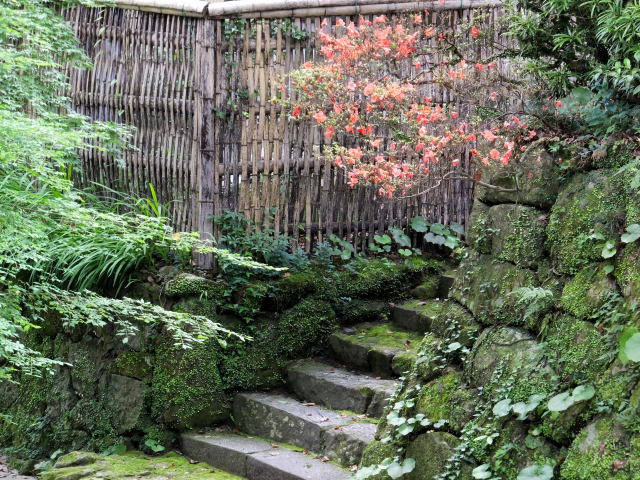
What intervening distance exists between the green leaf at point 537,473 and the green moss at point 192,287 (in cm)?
297

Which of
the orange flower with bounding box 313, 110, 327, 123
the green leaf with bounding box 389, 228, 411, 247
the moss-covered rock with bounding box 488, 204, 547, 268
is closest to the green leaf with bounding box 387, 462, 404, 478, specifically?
the moss-covered rock with bounding box 488, 204, 547, 268

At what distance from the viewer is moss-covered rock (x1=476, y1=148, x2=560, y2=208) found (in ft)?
11.6

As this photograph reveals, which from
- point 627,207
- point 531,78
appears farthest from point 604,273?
point 531,78

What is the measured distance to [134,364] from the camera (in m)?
5.43

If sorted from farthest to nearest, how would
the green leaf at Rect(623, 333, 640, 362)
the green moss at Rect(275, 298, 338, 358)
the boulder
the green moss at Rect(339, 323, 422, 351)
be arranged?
Result: the green moss at Rect(275, 298, 338, 358) → the boulder → the green moss at Rect(339, 323, 422, 351) → the green leaf at Rect(623, 333, 640, 362)

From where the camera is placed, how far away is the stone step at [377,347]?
4.92 metres

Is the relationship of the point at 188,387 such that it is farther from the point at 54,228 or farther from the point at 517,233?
the point at 517,233

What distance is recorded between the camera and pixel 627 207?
303cm

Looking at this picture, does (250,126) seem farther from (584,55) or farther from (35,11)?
(584,55)

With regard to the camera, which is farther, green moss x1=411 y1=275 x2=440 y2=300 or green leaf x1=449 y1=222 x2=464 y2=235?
green leaf x1=449 y1=222 x2=464 y2=235

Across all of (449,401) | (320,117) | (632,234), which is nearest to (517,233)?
(632,234)

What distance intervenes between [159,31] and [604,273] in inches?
168

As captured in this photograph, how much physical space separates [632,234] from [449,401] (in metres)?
1.11

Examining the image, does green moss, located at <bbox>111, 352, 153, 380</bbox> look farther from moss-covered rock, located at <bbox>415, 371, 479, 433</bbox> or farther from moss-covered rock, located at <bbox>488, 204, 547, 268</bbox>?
moss-covered rock, located at <bbox>488, 204, 547, 268</bbox>
